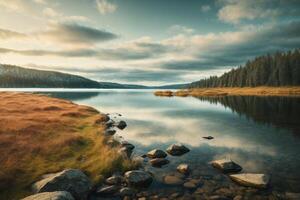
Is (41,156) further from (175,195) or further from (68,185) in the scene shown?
(175,195)

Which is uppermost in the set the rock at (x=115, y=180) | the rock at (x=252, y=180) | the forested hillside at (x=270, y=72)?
the forested hillside at (x=270, y=72)

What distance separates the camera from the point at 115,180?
14.9 meters

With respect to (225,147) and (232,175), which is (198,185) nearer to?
(232,175)

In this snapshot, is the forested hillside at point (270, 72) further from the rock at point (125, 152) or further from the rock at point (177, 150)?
the rock at point (125, 152)

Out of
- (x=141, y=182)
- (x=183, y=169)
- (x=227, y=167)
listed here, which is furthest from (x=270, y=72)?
(x=141, y=182)

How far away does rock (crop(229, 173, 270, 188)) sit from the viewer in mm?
14086

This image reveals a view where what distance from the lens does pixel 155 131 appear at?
113 feet

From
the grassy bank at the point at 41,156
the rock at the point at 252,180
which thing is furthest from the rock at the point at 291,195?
the grassy bank at the point at 41,156

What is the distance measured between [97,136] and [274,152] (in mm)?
19250

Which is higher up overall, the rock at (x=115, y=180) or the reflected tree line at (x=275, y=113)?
the reflected tree line at (x=275, y=113)

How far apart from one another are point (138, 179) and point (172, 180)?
2.49m

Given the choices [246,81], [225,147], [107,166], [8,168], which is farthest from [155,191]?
[246,81]

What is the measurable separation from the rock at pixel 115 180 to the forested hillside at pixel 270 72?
13054 cm

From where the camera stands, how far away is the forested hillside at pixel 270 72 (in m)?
120
